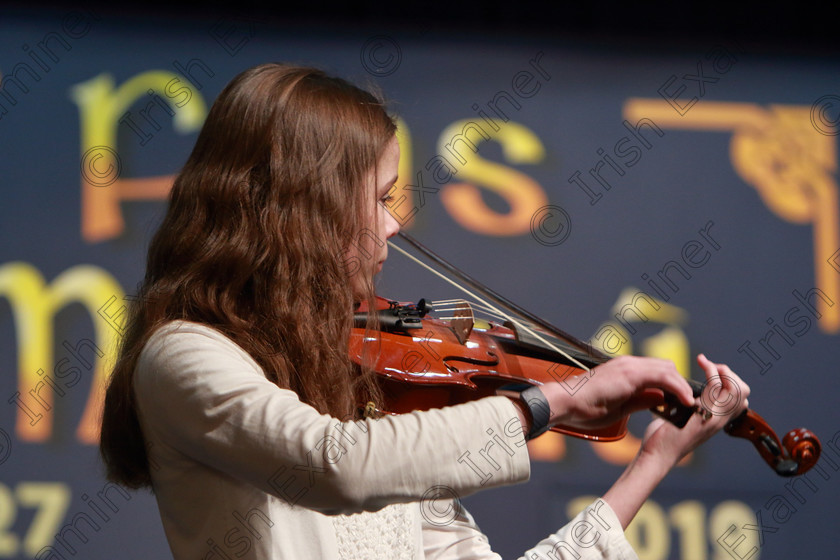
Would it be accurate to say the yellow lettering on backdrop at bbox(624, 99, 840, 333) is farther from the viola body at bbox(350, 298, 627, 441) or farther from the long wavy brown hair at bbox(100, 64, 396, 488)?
the long wavy brown hair at bbox(100, 64, 396, 488)

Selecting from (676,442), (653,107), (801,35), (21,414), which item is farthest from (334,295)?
(801,35)

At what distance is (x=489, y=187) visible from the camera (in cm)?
187

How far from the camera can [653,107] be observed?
76.8 inches

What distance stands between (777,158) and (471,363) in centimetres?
133

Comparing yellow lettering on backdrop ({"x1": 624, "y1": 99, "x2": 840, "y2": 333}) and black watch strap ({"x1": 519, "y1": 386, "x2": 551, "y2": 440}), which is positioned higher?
yellow lettering on backdrop ({"x1": 624, "y1": 99, "x2": 840, "y2": 333})

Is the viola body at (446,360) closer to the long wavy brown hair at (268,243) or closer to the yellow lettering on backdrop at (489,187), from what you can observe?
the long wavy brown hair at (268,243)

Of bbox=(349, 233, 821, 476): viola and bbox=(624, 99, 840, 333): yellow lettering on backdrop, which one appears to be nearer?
bbox=(349, 233, 821, 476): viola

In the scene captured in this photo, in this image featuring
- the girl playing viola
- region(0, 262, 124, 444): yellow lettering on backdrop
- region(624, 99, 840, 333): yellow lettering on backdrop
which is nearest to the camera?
the girl playing viola

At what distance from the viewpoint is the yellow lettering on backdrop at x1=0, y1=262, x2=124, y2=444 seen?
5.55 ft

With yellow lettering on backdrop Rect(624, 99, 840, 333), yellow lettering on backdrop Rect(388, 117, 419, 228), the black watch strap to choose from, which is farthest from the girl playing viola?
yellow lettering on backdrop Rect(624, 99, 840, 333)

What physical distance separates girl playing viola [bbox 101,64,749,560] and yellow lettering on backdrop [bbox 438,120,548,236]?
939mm

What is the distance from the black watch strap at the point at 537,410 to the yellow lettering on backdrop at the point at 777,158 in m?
1.41

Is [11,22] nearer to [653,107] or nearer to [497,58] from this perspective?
A: [497,58]

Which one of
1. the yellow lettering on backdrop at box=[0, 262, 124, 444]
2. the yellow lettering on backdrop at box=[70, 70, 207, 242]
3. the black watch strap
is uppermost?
the black watch strap
